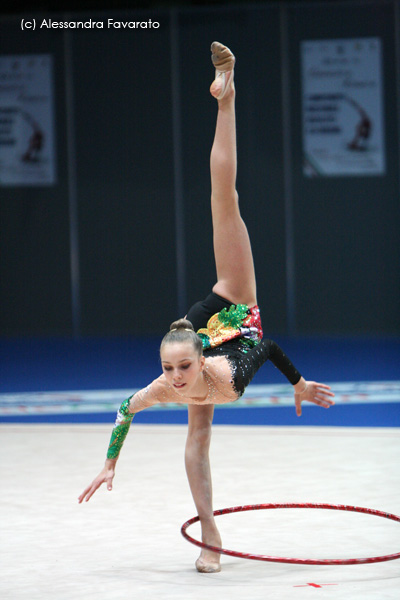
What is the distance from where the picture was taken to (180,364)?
3.24 m

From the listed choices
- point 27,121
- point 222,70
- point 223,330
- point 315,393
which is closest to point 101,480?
point 223,330

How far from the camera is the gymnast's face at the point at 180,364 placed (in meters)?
3.23

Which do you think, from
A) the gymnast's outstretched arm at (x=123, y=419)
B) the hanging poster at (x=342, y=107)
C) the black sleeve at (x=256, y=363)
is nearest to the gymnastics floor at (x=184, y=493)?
the gymnast's outstretched arm at (x=123, y=419)

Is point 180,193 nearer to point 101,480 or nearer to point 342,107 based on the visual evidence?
point 342,107

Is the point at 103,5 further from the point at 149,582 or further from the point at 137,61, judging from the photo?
the point at 149,582

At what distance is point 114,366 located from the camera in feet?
28.2

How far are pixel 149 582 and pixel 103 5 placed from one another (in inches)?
307

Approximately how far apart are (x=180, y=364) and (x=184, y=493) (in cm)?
160

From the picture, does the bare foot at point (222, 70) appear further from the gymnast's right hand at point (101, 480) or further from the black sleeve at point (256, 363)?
Answer: the gymnast's right hand at point (101, 480)

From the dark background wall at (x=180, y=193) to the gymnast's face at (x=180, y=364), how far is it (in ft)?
22.2

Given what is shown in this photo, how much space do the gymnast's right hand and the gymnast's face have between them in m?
0.38

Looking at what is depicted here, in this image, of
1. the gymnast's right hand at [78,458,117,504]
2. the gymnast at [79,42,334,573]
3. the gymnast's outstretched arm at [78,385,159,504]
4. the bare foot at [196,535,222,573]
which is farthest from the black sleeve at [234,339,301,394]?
the bare foot at [196,535,222,573]

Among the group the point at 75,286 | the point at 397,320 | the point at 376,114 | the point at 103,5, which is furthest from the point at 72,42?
Result: the point at 397,320

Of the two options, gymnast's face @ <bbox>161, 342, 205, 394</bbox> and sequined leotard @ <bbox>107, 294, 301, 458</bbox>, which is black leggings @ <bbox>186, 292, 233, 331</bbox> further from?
gymnast's face @ <bbox>161, 342, 205, 394</bbox>
